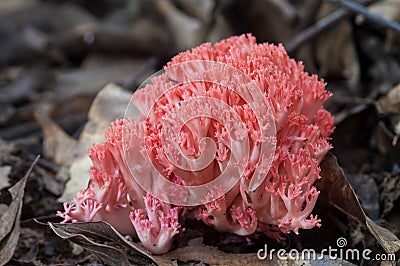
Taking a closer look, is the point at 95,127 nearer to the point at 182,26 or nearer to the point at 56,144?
the point at 56,144

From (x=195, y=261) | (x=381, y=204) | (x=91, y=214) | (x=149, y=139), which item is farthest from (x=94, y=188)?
(x=381, y=204)

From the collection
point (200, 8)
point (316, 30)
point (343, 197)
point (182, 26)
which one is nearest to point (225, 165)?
point (343, 197)

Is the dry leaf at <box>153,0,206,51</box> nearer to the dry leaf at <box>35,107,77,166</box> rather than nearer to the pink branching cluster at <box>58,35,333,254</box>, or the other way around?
the dry leaf at <box>35,107,77,166</box>

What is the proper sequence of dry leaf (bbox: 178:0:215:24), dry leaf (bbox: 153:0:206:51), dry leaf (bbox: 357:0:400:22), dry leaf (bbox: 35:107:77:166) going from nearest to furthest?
dry leaf (bbox: 35:107:77:166)
dry leaf (bbox: 357:0:400:22)
dry leaf (bbox: 178:0:215:24)
dry leaf (bbox: 153:0:206:51)

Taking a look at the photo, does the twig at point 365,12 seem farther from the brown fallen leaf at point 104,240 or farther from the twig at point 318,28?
the brown fallen leaf at point 104,240

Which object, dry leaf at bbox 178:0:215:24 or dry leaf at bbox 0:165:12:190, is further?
dry leaf at bbox 178:0:215:24

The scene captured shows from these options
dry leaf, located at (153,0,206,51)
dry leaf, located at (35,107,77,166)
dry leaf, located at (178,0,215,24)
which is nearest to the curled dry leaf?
dry leaf, located at (35,107,77,166)

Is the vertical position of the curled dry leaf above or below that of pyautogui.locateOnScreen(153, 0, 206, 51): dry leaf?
below
